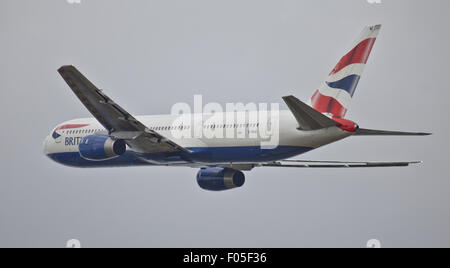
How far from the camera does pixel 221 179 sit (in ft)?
165

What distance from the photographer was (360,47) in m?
42.5

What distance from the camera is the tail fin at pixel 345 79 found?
1650 inches

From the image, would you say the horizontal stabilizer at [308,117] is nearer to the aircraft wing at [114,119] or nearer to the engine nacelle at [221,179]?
the aircraft wing at [114,119]

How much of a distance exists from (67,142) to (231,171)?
32.1ft

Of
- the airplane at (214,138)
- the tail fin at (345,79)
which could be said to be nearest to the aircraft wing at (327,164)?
the airplane at (214,138)

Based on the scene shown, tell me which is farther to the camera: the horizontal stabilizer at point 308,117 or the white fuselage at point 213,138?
the white fuselage at point 213,138

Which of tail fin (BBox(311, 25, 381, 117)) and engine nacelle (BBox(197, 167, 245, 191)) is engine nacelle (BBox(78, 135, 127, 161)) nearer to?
engine nacelle (BBox(197, 167, 245, 191))

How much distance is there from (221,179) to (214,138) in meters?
6.06

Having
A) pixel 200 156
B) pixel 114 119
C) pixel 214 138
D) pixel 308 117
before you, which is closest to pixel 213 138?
pixel 214 138

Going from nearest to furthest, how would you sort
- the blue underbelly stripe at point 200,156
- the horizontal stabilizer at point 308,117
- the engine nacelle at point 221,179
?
the horizontal stabilizer at point 308,117 < the blue underbelly stripe at point 200,156 < the engine nacelle at point 221,179

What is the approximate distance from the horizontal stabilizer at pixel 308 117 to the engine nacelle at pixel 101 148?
10363 millimetres

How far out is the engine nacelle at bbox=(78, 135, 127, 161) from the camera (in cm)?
4541

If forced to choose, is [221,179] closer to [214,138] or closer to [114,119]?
[214,138]
